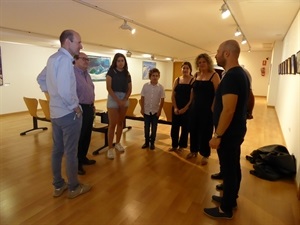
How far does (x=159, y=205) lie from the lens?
222 centimetres

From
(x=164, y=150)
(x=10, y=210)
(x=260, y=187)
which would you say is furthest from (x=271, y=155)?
(x=10, y=210)

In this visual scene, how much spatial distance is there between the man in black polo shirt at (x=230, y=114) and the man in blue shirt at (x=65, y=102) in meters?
1.24

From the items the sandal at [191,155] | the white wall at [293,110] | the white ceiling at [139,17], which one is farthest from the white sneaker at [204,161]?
the white ceiling at [139,17]

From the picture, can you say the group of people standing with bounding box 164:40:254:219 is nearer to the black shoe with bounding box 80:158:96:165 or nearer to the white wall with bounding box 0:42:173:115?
the black shoe with bounding box 80:158:96:165

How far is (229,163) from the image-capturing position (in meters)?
1.88

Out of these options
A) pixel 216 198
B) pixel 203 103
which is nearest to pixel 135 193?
pixel 216 198

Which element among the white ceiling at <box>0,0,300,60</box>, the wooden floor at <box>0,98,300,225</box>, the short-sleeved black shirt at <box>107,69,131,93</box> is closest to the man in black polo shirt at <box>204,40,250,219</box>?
the wooden floor at <box>0,98,300,225</box>

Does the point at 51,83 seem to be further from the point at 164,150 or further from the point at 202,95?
the point at 164,150

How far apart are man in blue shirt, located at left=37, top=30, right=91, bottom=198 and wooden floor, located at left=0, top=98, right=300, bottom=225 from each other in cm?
31

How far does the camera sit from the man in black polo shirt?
5.58 ft

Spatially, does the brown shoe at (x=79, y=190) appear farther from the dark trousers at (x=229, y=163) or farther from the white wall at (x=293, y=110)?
the white wall at (x=293, y=110)

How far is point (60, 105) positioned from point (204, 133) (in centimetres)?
194

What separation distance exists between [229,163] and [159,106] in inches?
77.9

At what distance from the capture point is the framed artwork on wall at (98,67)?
985 centimetres
